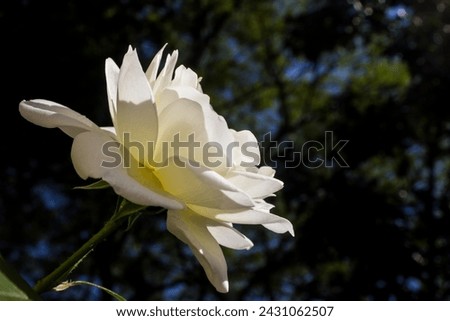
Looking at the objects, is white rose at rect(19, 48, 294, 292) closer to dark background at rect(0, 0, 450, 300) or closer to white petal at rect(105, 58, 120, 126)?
white petal at rect(105, 58, 120, 126)

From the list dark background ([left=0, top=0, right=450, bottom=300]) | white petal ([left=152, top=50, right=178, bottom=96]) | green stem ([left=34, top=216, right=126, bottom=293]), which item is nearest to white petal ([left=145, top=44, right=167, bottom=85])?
white petal ([left=152, top=50, right=178, bottom=96])

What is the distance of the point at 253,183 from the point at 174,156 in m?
0.05

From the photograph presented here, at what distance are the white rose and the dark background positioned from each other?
2.35 m

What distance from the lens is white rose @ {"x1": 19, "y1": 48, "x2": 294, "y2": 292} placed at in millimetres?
308

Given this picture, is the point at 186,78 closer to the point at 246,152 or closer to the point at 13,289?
the point at 246,152

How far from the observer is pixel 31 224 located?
4668mm

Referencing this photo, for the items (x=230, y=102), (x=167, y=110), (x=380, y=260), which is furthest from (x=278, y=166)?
(x=167, y=110)

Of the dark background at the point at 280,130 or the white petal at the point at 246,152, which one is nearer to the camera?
the white petal at the point at 246,152

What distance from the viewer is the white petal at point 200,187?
0.97 ft

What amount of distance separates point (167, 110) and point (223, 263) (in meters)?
0.09

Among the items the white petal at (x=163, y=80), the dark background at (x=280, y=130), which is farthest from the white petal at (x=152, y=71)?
the dark background at (x=280, y=130)

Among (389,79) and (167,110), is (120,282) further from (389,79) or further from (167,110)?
(167,110)

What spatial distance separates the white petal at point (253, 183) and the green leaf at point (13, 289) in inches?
5.2

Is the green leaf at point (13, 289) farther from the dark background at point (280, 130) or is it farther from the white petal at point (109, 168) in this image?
the dark background at point (280, 130)
